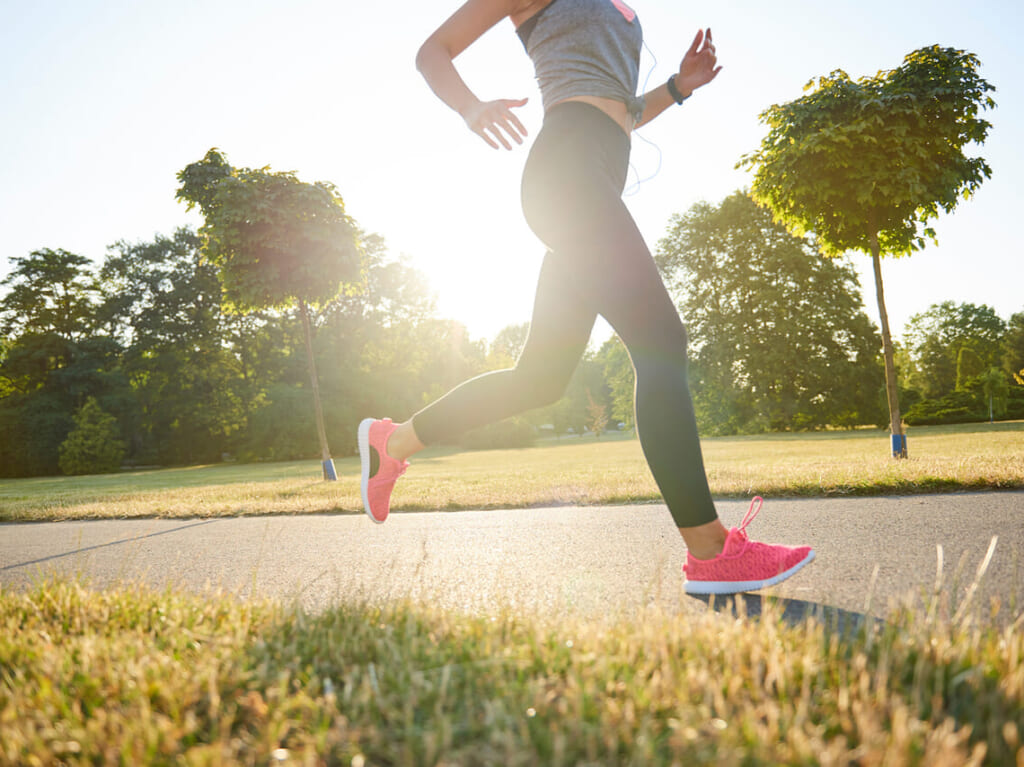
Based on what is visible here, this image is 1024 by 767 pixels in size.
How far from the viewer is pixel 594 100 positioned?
214 centimetres

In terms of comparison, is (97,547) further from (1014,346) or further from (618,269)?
(1014,346)

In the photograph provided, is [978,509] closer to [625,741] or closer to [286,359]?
[625,741]

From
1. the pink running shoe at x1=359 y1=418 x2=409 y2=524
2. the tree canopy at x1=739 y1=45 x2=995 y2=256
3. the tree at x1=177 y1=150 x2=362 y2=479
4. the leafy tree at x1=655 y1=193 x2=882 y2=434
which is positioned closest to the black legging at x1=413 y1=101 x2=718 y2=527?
the pink running shoe at x1=359 y1=418 x2=409 y2=524

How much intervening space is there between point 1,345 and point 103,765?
43.3 m

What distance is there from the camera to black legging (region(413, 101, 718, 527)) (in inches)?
77.9

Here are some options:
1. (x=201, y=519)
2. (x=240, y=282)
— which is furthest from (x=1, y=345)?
(x=201, y=519)

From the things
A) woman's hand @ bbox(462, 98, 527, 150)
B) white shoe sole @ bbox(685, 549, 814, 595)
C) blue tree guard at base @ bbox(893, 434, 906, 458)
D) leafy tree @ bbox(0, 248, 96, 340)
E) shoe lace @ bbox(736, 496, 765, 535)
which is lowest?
blue tree guard at base @ bbox(893, 434, 906, 458)

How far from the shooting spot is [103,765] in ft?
2.95

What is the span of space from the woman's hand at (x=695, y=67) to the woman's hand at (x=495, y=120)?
91 cm

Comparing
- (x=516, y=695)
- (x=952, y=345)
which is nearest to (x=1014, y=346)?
(x=952, y=345)

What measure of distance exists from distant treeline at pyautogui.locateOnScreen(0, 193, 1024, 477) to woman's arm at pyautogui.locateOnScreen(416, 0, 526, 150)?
29.1 m

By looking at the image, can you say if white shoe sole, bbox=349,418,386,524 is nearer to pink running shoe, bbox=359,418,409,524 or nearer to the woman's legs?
pink running shoe, bbox=359,418,409,524

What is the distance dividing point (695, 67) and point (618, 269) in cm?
127

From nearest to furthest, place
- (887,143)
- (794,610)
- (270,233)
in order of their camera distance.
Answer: (794,610), (887,143), (270,233)
